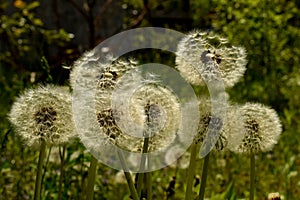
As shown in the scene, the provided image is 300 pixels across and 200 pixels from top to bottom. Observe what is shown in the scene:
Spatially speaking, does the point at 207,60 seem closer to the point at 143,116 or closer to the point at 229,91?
the point at 143,116

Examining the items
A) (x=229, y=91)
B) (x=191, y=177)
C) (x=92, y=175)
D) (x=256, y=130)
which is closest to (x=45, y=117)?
(x=92, y=175)

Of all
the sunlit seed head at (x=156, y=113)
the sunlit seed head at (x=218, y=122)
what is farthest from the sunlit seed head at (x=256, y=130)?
the sunlit seed head at (x=156, y=113)

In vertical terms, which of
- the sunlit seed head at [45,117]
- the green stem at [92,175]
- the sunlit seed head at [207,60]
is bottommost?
the green stem at [92,175]

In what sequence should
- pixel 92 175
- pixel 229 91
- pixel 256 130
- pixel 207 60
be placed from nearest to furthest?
pixel 92 175
pixel 207 60
pixel 256 130
pixel 229 91

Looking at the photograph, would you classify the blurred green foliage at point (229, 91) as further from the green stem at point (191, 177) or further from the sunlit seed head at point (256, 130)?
the green stem at point (191, 177)

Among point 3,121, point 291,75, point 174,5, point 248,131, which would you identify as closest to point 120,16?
point 174,5
